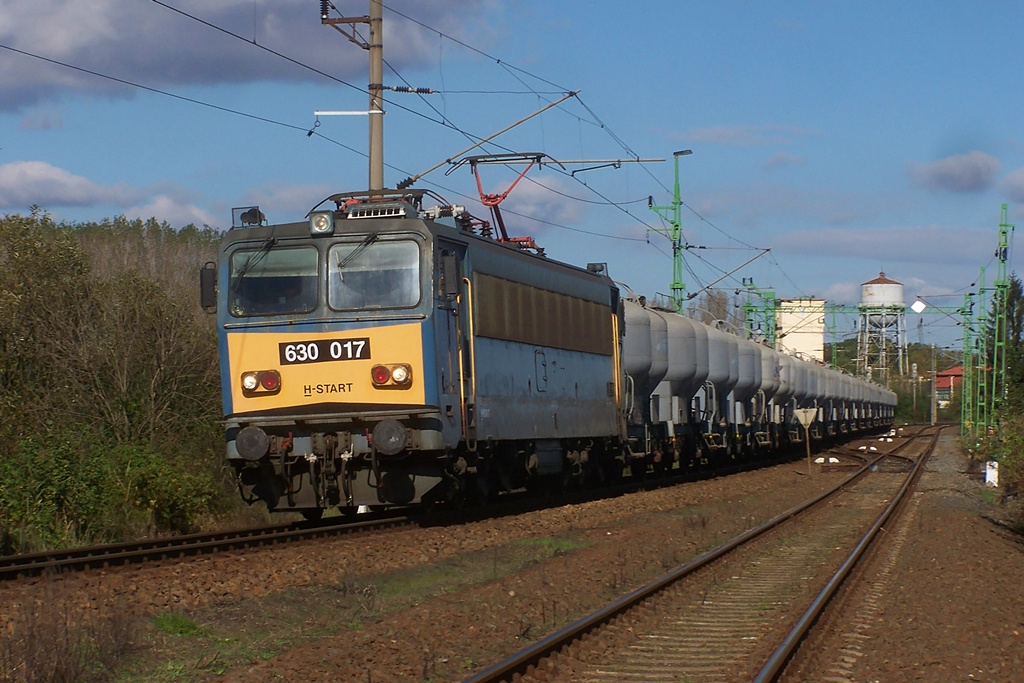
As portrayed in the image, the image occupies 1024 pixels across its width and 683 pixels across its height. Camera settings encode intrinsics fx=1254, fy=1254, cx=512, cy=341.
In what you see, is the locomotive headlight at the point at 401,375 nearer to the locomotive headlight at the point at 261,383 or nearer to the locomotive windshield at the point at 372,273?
the locomotive windshield at the point at 372,273

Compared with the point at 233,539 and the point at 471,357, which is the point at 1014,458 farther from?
the point at 233,539

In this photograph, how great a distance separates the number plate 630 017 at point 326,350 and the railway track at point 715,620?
4.52 meters

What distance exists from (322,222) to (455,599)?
5.63m

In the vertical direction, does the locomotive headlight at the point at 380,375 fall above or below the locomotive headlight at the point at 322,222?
below

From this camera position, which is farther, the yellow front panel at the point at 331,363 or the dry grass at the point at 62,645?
the yellow front panel at the point at 331,363

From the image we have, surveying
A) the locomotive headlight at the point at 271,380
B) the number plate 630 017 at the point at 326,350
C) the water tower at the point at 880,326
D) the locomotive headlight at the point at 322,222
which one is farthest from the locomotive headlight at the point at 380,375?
the water tower at the point at 880,326

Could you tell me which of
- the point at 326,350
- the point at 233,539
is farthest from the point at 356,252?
the point at 233,539

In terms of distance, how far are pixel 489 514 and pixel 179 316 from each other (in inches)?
240

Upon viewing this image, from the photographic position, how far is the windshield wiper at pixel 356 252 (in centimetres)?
1488

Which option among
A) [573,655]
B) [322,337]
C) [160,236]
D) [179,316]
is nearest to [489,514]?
[322,337]

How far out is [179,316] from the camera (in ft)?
65.5

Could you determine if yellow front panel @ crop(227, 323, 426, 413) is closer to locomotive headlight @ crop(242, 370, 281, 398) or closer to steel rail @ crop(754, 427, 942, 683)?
locomotive headlight @ crop(242, 370, 281, 398)

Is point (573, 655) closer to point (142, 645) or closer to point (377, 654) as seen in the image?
point (377, 654)

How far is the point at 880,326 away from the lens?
88.6 m
